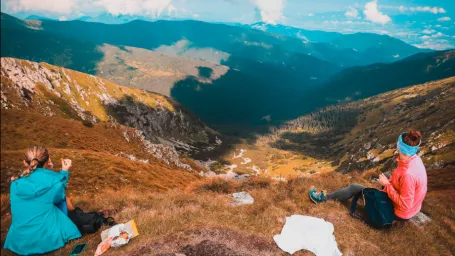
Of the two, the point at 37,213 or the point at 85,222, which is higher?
the point at 37,213

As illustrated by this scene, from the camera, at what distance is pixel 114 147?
91.3m

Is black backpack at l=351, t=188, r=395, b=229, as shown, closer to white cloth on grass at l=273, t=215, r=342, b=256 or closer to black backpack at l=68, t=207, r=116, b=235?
white cloth on grass at l=273, t=215, r=342, b=256

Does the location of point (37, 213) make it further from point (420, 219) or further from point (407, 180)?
point (420, 219)

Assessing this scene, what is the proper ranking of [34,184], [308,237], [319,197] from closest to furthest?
1. [34,184]
2. [308,237]
3. [319,197]

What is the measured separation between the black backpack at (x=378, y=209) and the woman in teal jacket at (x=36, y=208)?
14.1m

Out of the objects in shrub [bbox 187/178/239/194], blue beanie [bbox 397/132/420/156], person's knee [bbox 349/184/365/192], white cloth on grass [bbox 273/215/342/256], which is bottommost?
shrub [bbox 187/178/239/194]

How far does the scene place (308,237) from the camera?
1073 centimetres

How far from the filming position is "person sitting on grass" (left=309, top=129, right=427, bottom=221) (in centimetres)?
1022

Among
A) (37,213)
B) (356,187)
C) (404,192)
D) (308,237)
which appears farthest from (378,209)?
(37,213)

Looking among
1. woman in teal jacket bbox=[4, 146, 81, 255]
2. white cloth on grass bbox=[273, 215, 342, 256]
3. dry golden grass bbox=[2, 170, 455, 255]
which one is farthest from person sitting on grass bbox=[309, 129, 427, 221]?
woman in teal jacket bbox=[4, 146, 81, 255]

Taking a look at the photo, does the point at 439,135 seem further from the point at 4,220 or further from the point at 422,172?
the point at 4,220

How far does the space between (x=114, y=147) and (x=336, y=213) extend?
301 ft

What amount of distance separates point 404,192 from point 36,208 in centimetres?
1530

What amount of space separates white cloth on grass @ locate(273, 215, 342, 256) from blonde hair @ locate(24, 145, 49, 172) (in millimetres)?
10210
